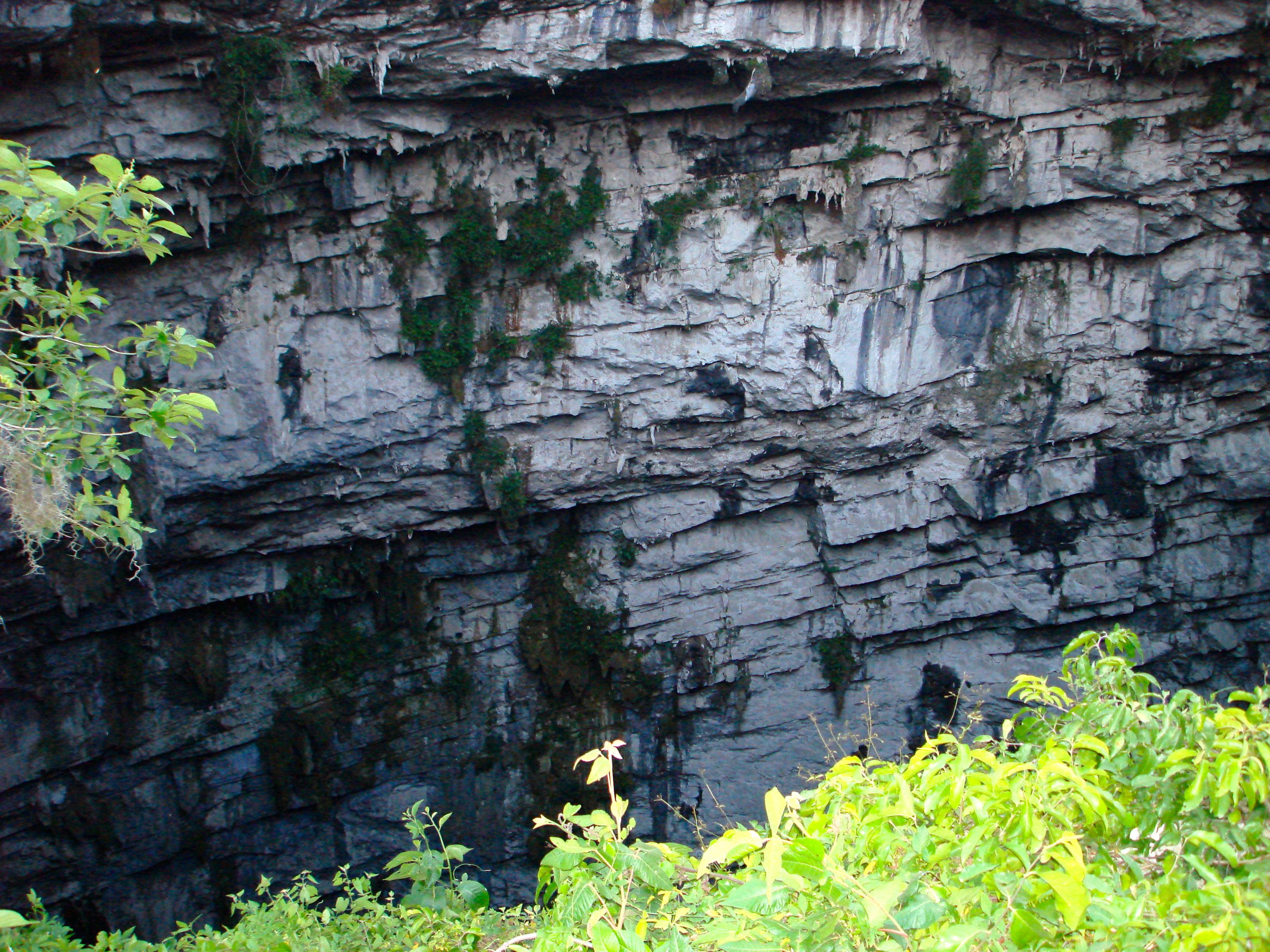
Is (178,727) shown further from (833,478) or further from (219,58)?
(833,478)

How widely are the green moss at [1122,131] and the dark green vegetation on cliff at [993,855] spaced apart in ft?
27.5

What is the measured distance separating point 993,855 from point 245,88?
886 cm

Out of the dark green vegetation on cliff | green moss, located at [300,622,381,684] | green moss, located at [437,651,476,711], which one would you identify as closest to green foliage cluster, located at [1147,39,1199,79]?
the dark green vegetation on cliff

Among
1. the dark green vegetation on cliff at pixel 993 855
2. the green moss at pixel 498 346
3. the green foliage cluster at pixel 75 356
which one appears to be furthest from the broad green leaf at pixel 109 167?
the green moss at pixel 498 346

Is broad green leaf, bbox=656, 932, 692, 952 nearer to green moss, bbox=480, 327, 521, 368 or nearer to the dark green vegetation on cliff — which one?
the dark green vegetation on cliff

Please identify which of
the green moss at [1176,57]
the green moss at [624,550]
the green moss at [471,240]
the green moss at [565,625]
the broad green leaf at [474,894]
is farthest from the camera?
the green moss at [565,625]

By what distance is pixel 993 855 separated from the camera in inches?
64.6

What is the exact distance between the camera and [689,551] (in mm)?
10031

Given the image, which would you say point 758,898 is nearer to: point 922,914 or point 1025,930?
point 922,914

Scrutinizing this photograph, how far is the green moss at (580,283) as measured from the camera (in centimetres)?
909

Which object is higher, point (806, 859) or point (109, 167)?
point (109, 167)

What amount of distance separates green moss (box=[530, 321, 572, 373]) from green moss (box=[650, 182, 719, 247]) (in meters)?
1.60

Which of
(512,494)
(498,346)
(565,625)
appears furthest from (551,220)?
(565,625)

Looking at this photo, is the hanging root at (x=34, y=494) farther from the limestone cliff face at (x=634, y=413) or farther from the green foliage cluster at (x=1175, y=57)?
the green foliage cluster at (x=1175, y=57)
